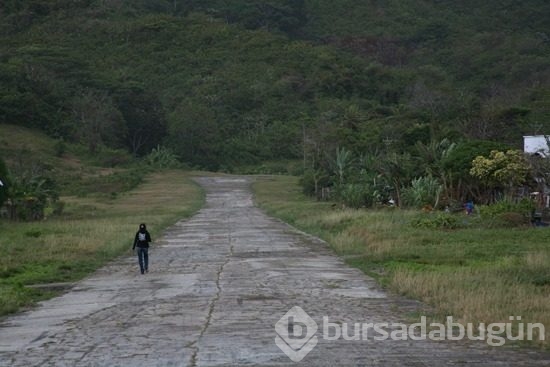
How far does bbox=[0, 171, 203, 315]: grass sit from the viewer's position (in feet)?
72.1

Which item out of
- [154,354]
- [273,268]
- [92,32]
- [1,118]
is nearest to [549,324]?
[154,354]

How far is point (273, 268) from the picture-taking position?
907 inches

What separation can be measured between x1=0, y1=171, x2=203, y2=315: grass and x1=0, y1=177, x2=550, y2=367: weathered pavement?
834mm

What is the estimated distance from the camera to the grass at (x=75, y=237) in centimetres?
2197

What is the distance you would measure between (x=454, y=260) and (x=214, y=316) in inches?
399

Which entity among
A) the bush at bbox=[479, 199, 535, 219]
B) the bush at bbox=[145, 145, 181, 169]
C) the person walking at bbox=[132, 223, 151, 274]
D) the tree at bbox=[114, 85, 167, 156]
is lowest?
the bush at bbox=[145, 145, 181, 169]

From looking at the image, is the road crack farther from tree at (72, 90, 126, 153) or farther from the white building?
tree at (72, 90, 126, 153)

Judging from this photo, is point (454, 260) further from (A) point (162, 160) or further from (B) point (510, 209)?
(A) point (162, 160)

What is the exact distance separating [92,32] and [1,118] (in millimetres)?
48610

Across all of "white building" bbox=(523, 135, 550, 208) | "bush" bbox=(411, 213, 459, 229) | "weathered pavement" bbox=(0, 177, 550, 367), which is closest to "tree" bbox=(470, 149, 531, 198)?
"white building" bbox=(523, 135, 550, 208)

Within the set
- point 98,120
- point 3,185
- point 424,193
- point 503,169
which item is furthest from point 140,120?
point 503,169

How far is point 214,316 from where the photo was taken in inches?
595

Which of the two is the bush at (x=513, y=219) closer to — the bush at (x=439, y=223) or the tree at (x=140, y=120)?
the bush at (x=439, y=223)

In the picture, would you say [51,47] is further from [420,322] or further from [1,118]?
[420,322]
